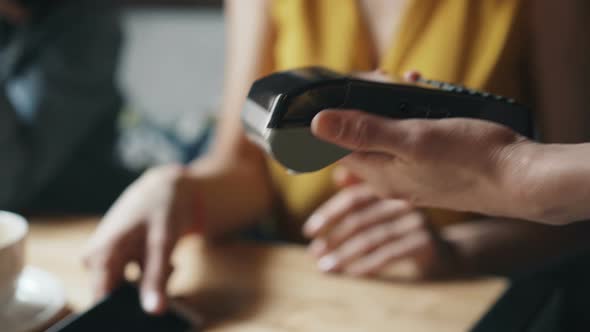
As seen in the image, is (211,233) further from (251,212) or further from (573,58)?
(573,58)

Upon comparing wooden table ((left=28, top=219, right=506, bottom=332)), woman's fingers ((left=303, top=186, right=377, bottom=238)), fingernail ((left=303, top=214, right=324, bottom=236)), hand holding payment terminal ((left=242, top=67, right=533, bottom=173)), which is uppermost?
hand holding payment terminal ((left=242, top=67, right=533, bottom=173))

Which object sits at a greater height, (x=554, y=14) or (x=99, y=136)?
(x=554, y=14)

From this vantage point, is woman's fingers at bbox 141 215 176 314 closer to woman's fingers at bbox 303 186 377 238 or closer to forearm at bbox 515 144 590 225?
woman's fingers at bbox 303 186 377 238

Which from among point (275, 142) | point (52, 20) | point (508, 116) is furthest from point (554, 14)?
point (52, 20)

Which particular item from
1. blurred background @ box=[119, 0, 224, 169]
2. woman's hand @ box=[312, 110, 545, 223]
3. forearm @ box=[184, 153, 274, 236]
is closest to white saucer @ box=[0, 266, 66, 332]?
forearm @ box=[184, 153, 274, 236]

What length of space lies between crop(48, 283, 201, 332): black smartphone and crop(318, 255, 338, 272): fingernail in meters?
0.13

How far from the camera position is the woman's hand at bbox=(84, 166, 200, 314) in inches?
20.6

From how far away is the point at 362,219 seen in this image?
23.1 inches

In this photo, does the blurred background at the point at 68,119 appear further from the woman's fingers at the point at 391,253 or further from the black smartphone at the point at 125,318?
the woman's fingers at the point at 391,253

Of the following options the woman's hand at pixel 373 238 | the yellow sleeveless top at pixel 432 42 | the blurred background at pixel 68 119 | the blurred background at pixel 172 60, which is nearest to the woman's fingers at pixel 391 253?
the woman's hand at pixel 373 238

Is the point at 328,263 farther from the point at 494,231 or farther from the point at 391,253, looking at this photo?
the point at 494,231

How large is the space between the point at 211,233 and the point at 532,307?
0.33 meters

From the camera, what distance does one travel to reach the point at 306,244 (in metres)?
0.75

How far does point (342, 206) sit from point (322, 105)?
212 millimetres
